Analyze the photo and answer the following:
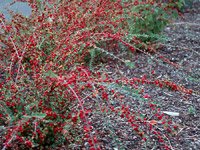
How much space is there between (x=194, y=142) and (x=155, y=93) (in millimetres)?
1074

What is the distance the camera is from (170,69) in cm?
522

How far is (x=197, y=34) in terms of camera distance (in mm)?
7254

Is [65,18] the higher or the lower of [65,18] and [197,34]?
the higher

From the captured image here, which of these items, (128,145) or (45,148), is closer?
(45,148)

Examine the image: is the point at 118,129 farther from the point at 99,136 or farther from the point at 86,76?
the point at 86,76

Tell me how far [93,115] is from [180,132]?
703mm

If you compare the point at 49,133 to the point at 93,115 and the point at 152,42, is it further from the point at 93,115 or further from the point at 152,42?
the point at 152,42

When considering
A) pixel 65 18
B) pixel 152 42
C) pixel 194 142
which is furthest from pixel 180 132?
pixel 152 42

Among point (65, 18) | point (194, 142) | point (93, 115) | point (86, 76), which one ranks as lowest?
point (194, 142)

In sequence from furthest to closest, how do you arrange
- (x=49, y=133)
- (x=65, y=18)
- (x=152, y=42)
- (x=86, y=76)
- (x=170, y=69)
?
(x=152, y=42), (x=170, y=69), (x=65, y=18), (x=49, y=133), (x=86, y=76)

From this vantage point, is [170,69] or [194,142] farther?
[170,69]

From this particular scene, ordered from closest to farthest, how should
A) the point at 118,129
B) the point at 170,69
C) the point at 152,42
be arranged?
the point at 118,129, the point at 170,69, the point at 152,42

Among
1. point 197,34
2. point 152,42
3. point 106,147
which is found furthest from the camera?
point 197,34

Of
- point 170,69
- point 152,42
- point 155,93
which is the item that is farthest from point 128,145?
point 152,42
